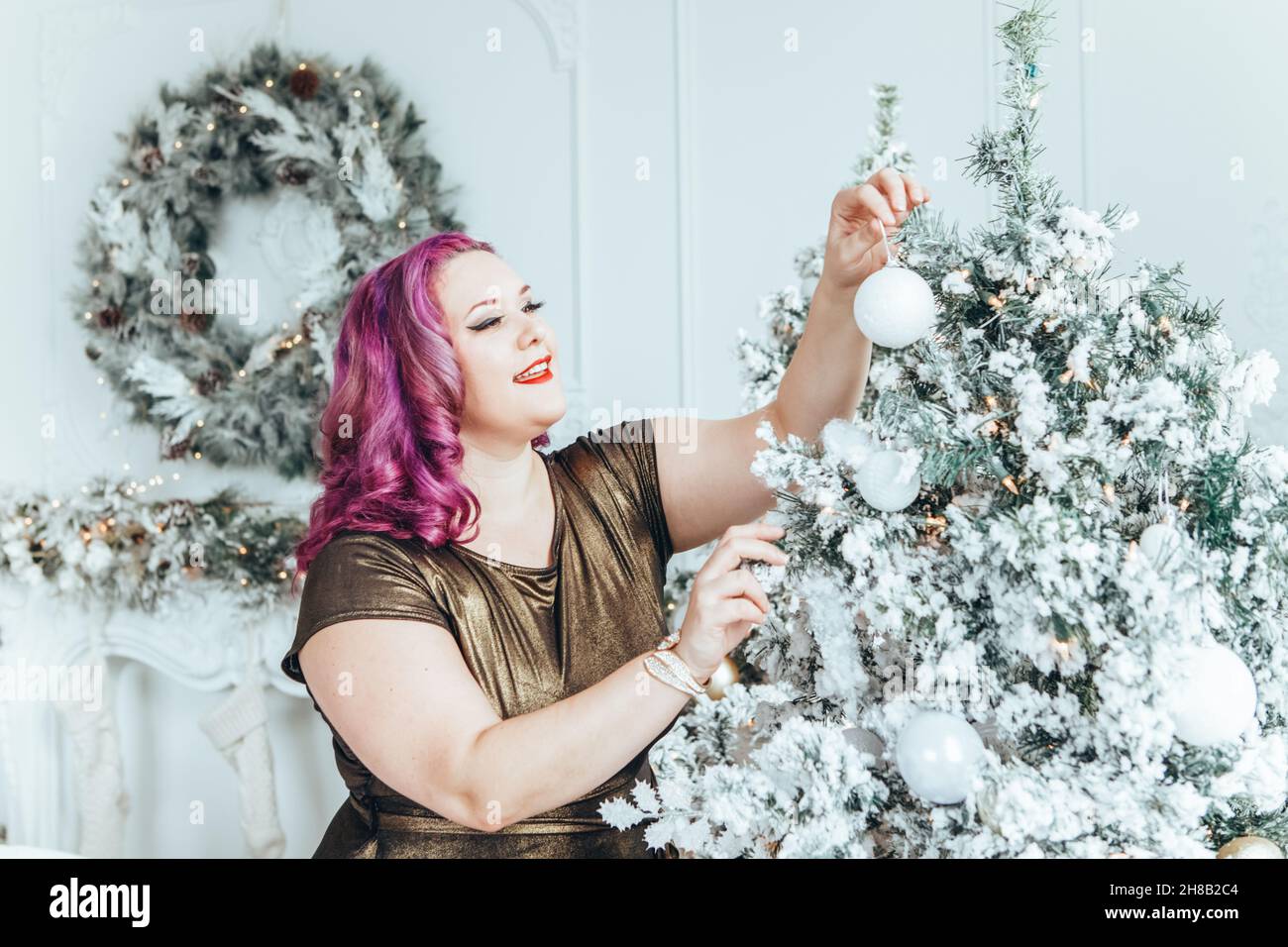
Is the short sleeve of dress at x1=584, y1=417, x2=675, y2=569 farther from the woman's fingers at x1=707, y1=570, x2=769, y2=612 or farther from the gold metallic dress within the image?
the woman's fingers at x1=707, y1=570, x2=769, y2=612

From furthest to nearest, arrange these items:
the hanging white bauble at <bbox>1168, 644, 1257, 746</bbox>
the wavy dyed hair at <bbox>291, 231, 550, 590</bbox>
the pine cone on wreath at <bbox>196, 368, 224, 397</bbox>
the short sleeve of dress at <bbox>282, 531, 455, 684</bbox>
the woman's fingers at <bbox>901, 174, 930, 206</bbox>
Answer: the pine cone on wreath at <bbox>196, 368, 224, 397</bbox>
the wavy dyed hair at <bbox>291, 231, 550, 590</bbox>
the short sleeve of dress at <bbox>282, 531, 455, 684</bbox>
the woman's fingers at <bbox>901, 174, 930, 206</bbox>
the hanging white bauble at <bbox>1168, 644, 1257, 746</bbox>

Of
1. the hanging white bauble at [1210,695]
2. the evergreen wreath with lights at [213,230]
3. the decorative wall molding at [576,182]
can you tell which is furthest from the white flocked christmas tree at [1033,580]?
the evergreen wreath with lights at [213,230]

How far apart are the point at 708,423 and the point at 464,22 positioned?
5.30 ft

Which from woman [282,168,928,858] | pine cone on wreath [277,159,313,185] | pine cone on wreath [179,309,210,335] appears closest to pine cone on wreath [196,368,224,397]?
pine cone on wreath [179,309,210,335]

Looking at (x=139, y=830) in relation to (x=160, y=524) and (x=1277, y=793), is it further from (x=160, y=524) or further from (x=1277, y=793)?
(x=1277, y=793)

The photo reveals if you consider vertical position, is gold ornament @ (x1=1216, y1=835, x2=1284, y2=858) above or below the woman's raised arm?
below

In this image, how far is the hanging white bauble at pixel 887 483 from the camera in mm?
828

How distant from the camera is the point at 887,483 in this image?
2.72 ft

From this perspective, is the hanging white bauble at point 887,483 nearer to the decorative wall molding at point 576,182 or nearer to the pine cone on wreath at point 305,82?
the decorative wall molding at point 576,182

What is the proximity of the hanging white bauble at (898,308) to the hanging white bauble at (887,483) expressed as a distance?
10 centimetres

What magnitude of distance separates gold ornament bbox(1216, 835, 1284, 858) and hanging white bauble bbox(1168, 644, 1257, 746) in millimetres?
112

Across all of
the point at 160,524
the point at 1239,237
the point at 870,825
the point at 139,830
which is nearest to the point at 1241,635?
the point at 870,825

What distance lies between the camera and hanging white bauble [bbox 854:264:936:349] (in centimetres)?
85

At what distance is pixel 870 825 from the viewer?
854 millimetres
